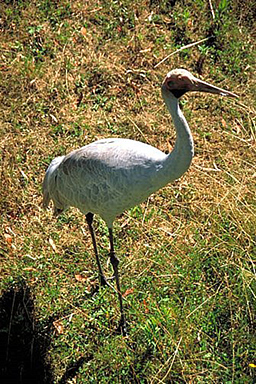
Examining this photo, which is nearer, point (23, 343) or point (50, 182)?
point (23, 343)

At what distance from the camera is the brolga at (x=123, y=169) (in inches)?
122

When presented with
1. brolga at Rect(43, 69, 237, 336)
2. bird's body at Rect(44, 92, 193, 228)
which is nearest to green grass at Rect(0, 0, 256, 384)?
brolga at Rect(43, 69, 237, 336)

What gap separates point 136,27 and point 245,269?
352cm

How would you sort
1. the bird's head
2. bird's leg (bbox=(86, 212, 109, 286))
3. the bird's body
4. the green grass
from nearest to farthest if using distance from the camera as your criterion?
1. the bird's head
2. the bird's body
3. the green grass
4. bird's leg (bbox=(86, 212, 109, 286))

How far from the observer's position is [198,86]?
3.08m

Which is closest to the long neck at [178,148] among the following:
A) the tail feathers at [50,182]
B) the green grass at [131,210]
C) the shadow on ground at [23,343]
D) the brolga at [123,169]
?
the brolga at [123,169]

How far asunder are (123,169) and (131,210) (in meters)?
1.20

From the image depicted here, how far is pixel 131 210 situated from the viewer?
4.49m

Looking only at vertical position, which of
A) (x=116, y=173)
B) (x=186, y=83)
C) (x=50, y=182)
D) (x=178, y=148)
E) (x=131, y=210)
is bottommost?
(x=131, y=210)

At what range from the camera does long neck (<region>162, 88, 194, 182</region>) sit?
3.07 meters

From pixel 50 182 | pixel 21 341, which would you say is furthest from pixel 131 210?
pixel 21 341

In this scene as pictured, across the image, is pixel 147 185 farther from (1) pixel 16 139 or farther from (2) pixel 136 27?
(2) pixel 136 27

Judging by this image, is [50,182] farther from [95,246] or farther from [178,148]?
[178,148]

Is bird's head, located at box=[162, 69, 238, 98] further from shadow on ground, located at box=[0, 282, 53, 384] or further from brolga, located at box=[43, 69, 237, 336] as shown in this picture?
shadow on ground, located at box=[0, 282, 53, 384]
